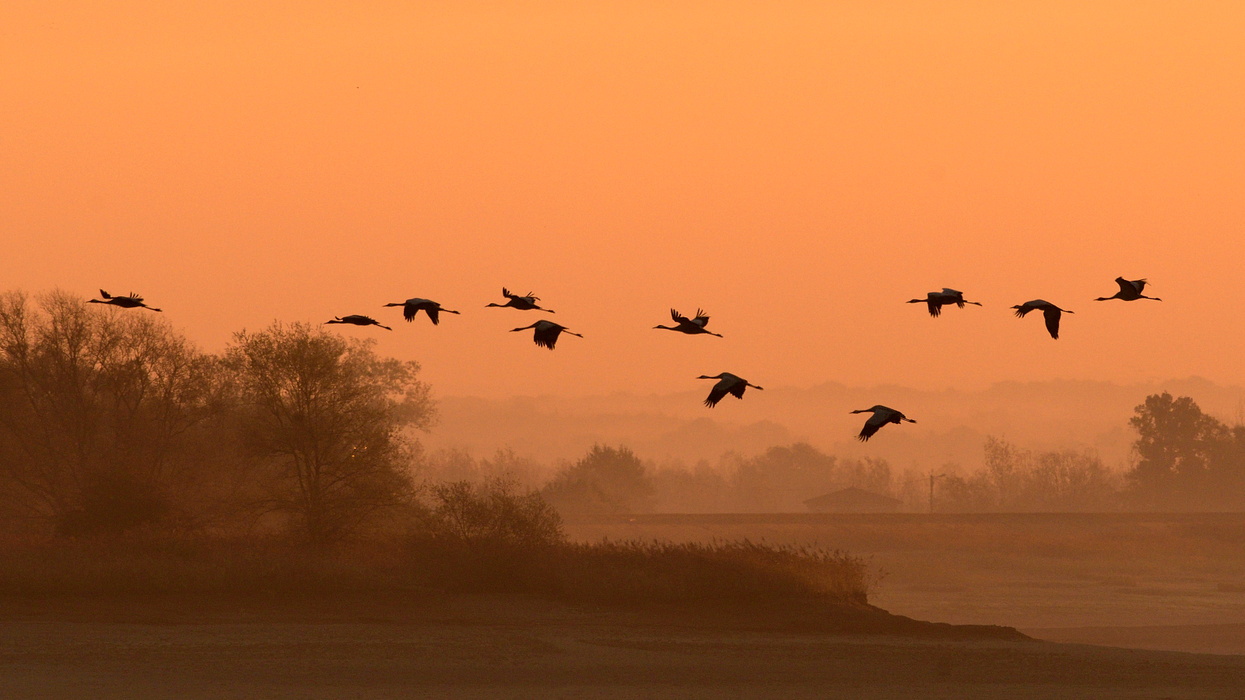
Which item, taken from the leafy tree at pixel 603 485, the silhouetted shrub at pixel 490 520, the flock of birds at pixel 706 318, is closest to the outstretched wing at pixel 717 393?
the flock of birds at pixel 706 318

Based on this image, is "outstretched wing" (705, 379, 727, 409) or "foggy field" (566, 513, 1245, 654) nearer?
"outstretched wing" (705, 379, 727, 409)

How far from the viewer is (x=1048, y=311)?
821 inches

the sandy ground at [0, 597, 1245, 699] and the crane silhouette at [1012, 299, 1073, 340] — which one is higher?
the crane silhouette at [1012, 299, 1073, 340]

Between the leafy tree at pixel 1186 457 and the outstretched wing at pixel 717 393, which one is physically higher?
the leafy tree at pixel 1186 457

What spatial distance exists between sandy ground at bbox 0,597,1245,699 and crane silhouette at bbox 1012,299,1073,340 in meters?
12.6

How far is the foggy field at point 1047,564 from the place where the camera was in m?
61.4

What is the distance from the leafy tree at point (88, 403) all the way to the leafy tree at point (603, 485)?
80871 millimetres

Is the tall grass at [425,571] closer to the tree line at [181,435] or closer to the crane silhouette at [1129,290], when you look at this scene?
the tree line at [181,435]

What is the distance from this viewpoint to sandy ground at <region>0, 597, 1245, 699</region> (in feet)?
101

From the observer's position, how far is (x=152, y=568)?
4566 centimetres

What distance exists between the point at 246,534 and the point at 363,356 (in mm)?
55079

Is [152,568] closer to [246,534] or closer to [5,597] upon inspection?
[5,597]

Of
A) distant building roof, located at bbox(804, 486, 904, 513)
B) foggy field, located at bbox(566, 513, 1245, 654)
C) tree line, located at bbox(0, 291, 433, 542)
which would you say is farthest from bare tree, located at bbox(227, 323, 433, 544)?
distant building roof, located at bbox(804, 486, 904, 513)

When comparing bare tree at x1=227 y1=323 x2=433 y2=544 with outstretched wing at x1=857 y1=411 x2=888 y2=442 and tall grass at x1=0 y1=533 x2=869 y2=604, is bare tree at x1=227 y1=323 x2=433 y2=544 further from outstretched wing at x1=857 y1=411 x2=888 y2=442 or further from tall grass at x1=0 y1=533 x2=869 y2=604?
outstretched wing at x1=857 y1=411 x2=888 y2=442
